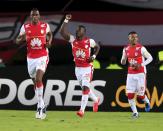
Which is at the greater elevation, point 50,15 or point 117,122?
point 50,15

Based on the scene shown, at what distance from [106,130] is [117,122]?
6.74ft

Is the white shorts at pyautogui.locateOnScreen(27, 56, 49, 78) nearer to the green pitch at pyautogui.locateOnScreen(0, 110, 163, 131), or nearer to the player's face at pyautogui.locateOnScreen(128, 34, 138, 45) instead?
the green pitch at pyautogui.locateOnScreen(0, 110, 163, 131)

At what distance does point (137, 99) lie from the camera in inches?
772

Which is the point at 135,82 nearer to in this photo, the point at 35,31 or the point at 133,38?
the point at 133,38

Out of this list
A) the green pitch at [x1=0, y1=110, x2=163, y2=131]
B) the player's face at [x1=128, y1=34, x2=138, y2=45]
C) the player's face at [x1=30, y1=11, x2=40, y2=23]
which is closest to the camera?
the green pitch at [x1=0, y1=110, x2=163, y2=131]

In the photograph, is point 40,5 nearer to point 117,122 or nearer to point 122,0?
point 122,0

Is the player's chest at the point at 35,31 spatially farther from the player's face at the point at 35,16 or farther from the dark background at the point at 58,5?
the dark background at the point at 58,5

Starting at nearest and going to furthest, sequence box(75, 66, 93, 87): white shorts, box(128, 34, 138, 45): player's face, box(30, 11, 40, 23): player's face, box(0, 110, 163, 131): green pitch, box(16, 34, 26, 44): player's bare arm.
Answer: box(0, 110, 163, 131): green pitch → box(30, 11, 40, 23): player's face → box(16, 34, 26, 44): player's bare arm → box(128, 34, 138, 45): player's face → box(75, 66, 93, 87): white shorts

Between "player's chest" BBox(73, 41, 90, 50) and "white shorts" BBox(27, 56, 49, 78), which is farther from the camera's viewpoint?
"player's chest" BBox(73, 41, 90, 50)

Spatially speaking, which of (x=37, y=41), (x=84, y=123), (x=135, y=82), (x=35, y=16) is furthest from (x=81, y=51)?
(x=84, y=123)

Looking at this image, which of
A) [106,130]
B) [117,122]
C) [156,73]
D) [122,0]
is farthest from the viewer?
[122,0]

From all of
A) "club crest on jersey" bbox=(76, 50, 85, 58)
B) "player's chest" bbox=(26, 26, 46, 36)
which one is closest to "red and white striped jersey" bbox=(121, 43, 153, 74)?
Answer: "club crest on jersey" bbox=(76, 50, 85, 58)

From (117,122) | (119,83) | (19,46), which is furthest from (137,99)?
(19,46)

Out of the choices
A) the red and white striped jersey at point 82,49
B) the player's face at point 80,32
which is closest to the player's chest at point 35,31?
the player's face at point 80,32
